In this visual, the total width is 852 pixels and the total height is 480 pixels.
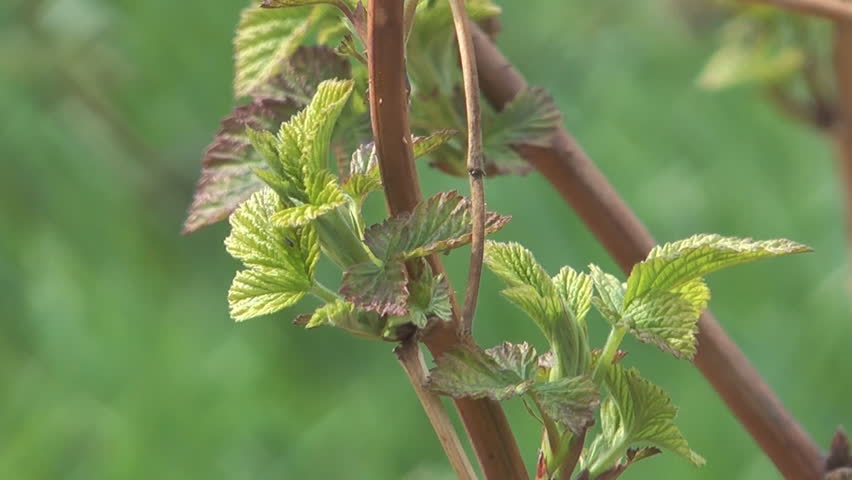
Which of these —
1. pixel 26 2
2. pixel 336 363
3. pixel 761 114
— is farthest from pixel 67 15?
pixel 761 114

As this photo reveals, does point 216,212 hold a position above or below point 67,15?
below

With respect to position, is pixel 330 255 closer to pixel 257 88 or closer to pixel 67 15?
pixel 257 88

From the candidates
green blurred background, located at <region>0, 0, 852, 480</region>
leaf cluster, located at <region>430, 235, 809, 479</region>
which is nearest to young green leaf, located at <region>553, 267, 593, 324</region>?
leaf cluster, located at <region>430, 235, 809, 479</region>

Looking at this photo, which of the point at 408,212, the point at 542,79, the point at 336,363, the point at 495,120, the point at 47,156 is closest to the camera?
the point at 408,212

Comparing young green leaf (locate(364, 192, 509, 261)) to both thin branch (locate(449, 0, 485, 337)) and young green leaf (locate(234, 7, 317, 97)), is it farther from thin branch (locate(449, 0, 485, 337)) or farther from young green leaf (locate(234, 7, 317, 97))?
young green leaf (locate(234, 7, 317, 97))

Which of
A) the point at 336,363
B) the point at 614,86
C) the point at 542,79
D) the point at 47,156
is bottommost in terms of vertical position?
the point at 336,363

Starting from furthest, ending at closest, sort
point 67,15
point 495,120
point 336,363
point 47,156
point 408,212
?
point 67,15 < point 47,156 < point 336,363 < point 495,120 < point 408,212
